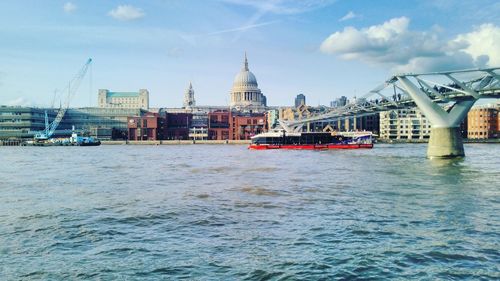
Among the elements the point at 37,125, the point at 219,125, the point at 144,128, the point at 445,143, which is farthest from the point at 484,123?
the point at 37,125

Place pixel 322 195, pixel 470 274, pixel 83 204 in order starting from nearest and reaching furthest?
pixel 470 274
pixel 83 204
pixel 322 195

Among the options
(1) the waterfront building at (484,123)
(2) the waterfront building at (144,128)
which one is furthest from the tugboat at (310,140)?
(1) the waterfront building at (484,123)

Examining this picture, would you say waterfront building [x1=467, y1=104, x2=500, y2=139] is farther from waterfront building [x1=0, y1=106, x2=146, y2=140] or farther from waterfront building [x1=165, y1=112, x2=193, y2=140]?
waterfront building [x1=0, y1=106, x2=146, y2=140]

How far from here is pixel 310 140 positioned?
108 metres

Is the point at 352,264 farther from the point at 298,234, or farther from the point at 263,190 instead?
the point at 263,190

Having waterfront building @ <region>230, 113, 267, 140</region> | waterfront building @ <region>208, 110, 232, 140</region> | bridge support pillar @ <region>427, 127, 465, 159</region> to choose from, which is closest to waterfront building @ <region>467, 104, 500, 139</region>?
waterfront building @ <region>230, 113, 267, 140</region>

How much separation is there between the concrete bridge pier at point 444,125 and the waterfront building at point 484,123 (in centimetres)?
11859

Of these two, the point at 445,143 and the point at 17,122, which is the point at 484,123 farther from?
the point at 17,122

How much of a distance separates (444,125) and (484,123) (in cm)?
12110

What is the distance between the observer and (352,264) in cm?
1382

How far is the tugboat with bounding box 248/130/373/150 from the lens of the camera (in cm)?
10650

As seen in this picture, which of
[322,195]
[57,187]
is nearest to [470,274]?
[322,195]

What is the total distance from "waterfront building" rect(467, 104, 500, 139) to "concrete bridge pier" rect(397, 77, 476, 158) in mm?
118592

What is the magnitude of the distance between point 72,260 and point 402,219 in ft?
44.0
